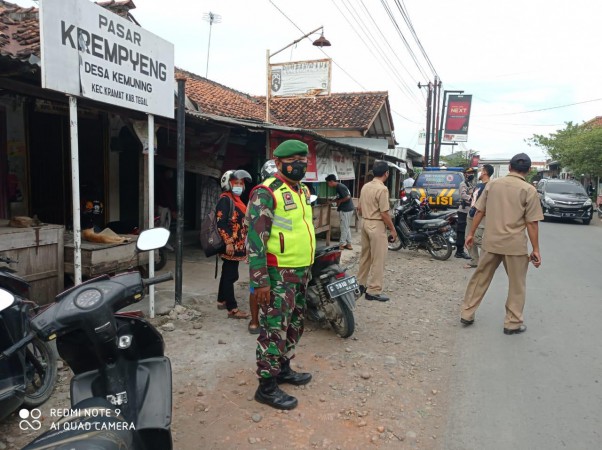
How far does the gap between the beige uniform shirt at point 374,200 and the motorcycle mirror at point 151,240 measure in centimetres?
352

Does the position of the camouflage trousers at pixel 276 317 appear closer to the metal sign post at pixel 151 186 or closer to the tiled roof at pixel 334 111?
the metal sign post at pixel 151 186

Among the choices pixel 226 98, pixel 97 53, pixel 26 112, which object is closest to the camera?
pixel 97 53

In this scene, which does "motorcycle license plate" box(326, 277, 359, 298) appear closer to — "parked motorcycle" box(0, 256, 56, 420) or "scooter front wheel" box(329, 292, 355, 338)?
"scooter front wheel" box(329, 292, 355, 338)

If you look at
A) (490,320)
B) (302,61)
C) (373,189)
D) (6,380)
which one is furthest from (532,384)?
(302,61)

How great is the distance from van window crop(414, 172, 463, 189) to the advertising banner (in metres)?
13.8

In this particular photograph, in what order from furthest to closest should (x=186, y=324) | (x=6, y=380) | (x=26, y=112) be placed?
(x=26, y=112)
(x=186, y=324)
(x=6, y=380)

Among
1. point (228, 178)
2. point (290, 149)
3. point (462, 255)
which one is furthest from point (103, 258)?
point (462, 255)

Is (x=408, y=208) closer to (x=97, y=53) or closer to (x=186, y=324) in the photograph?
(x=186, y=324)

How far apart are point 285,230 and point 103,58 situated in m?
2.27

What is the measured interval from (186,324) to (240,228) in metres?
1.14

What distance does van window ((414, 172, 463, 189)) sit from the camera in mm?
12594

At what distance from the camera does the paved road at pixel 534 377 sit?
273cm

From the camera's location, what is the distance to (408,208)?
8773 millimetres

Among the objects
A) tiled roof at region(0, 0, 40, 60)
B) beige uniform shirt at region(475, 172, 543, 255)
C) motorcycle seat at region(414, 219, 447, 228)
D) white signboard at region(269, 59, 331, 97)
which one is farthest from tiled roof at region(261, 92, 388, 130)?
beige uniform shirt at region(475, 172, 543, 255)
